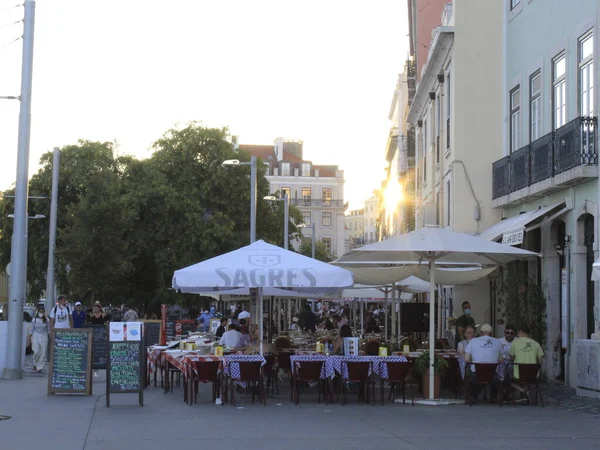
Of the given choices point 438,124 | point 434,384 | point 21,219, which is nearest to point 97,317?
point 21,219

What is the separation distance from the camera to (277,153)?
475 ft

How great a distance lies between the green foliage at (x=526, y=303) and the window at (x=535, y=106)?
3.46 meters

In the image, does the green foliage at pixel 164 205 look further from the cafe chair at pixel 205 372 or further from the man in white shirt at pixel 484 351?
the man in white shirt at pixel 484 351

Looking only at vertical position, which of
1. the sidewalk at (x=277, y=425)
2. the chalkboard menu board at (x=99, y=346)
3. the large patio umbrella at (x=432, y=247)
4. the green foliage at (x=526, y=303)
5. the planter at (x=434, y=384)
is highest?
the large patio umbrella at (x=432, y=247)

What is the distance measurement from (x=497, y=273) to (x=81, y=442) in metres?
17.4

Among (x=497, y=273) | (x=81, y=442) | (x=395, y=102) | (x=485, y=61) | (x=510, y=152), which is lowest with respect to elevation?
(x=81, y=442)

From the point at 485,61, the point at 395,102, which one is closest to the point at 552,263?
the point at 485,61

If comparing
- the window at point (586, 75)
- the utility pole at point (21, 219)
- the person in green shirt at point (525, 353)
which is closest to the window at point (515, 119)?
the window at point (586, 75)

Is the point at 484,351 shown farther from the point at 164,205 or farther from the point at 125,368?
the point at 164,205

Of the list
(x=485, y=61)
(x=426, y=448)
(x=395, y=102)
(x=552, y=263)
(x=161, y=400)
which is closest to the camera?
(x=426, y=448)

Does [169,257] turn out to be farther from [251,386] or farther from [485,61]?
[251,386]

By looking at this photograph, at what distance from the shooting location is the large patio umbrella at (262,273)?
18.2 meters

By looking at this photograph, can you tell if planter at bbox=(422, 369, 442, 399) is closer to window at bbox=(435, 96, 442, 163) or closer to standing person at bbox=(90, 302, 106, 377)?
standing person at bbox=(90, 302, 106, 377)

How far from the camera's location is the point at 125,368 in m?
17.9
